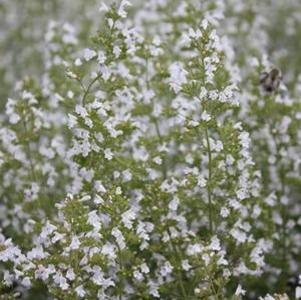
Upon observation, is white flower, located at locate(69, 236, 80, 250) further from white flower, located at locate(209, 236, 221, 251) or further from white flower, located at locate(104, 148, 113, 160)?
white flower, located at locate(209, 236, 221, 251)

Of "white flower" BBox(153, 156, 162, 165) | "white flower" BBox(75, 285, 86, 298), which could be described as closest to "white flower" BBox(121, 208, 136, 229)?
"white flower" BBox(75, 285, 86, 298)

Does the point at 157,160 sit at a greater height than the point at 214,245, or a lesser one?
greater

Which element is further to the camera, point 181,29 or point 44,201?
point 181,29

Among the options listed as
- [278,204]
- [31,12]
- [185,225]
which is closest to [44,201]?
[185,225]

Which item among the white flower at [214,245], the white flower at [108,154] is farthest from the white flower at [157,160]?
the white flower at [214,245]

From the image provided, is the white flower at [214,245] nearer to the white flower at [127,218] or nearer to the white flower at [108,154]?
the white flower at [127,218]

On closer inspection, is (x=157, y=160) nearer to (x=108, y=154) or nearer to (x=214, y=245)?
(x=108, y=154)

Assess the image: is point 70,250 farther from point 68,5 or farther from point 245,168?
point 68,5

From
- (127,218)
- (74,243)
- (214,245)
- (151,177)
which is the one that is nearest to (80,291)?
(74,243)
